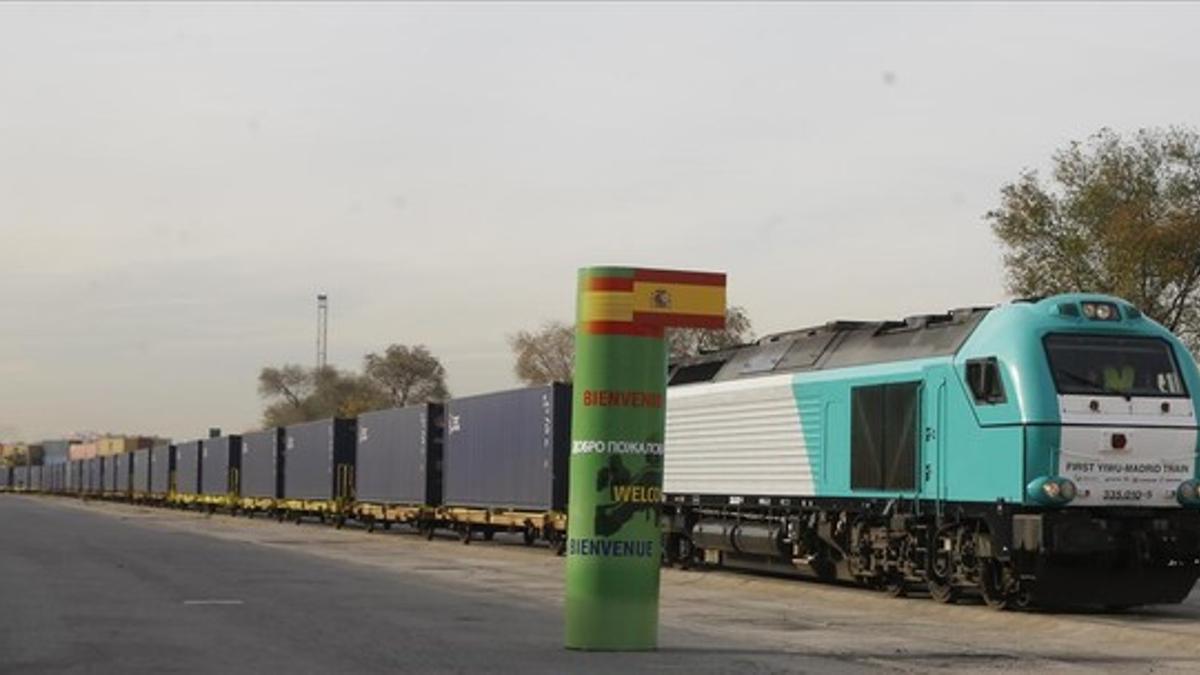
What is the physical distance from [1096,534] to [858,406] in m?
4.65

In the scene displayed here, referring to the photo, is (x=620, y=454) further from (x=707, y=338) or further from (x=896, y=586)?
(x=707, y=338)

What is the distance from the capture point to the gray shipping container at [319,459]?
54.9 metres

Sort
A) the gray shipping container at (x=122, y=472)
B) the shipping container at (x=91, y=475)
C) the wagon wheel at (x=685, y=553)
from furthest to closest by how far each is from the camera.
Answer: the shipping container at (x=91, y=475), the gray shipping container at (x=122, y=472), the wagon wheel at (x=685, y=553)

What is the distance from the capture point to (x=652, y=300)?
14.8m

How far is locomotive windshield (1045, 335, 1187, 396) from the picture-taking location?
1977 centimetres

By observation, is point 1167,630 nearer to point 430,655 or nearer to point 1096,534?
point 1096,534

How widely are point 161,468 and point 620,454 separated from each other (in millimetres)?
83674

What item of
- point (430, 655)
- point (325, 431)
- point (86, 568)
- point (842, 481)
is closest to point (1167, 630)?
point (842, 481)

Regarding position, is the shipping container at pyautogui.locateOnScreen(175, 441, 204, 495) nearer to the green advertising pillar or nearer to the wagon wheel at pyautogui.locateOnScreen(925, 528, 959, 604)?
the wagon wheel at pyautogui.locateOnScreen(925, 528, 959, 604)

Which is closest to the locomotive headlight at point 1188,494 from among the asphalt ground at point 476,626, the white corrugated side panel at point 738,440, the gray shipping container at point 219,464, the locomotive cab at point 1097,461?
the locomotive cab at point 1097,461

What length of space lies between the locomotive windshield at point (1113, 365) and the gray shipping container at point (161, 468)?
7610cm

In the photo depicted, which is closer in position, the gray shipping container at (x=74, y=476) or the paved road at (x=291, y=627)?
the paved road at (x=291, y=627)

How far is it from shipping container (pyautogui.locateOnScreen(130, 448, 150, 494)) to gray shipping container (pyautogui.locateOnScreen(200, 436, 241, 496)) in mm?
20969

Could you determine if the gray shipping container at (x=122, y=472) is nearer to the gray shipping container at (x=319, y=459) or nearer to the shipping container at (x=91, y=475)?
the shipping container at (x=91, y=475)
